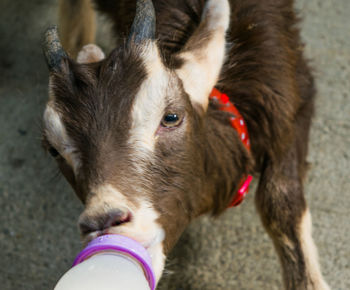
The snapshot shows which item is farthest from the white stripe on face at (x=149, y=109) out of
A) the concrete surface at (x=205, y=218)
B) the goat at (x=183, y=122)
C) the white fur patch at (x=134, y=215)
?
the concrete surface at (x=205, y=218)

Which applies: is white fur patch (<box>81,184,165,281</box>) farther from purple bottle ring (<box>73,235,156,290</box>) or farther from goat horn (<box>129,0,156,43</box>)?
goat horn (<box>129,0,156,43</box>)

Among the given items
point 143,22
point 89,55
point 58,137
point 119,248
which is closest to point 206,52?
point 143,22

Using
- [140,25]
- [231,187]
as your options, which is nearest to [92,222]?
[140,25]

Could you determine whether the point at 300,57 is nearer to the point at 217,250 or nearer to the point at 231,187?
the point at 231,187

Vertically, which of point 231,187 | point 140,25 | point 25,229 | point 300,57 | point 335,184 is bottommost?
point 335,184

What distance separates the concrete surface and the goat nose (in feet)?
3.67

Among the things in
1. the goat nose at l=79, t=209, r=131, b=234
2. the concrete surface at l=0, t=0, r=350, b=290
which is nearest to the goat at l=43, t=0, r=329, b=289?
the goat nose at l=79, t=209, r=131, b=234

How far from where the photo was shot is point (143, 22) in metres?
2.07

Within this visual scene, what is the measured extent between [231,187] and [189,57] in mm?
714

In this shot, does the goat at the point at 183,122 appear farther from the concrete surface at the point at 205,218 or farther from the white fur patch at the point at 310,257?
the concrete surface at the point at 205,218

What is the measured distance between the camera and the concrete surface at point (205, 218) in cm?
309

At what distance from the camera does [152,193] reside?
1916mm

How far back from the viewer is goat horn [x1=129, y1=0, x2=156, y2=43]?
80.8 inches

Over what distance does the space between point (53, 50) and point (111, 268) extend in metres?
0.99
